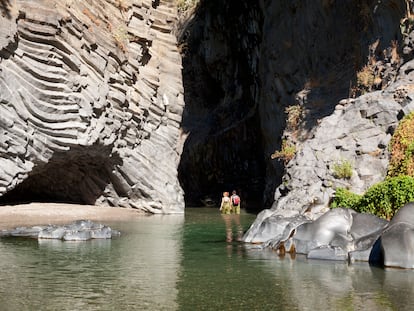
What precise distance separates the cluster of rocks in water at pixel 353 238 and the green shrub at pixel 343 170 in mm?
4715

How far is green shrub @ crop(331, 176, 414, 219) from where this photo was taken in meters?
16.2

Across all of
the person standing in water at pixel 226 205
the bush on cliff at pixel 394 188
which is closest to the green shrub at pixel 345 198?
the bush on cliff at pixel 394 188

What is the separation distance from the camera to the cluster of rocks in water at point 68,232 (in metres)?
17.9

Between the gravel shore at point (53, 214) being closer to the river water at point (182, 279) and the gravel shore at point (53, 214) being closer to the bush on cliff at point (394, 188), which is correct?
the river water at point (182, 279)

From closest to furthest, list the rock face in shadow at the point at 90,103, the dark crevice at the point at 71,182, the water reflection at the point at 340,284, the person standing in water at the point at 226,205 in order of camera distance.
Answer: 1. the water reflection at the point at 340,284
2. the rock face in shadow at the point at 90,103
3. the dark crevice at the point at 71,182
4. the person standing in water at the point at 226,205

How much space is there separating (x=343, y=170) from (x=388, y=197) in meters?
4.22

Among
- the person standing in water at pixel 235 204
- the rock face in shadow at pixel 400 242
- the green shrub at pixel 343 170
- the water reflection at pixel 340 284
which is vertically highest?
the green shrub at pixel 343 170

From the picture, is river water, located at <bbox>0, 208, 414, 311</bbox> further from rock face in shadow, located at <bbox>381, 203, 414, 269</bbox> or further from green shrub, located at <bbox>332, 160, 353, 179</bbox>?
green shrub, located at <bbox>332, 160, 353, 179</bbox>

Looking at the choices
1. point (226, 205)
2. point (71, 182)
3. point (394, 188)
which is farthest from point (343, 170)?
point (71, 182)

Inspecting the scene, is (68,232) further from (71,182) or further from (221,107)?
(221,107)

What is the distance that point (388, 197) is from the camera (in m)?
16.7

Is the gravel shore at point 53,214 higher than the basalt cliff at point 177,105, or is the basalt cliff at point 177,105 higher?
the basalt cliff at point 177,105

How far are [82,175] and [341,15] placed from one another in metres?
15.0

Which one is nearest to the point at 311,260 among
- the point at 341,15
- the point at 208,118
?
the point at 341,15
